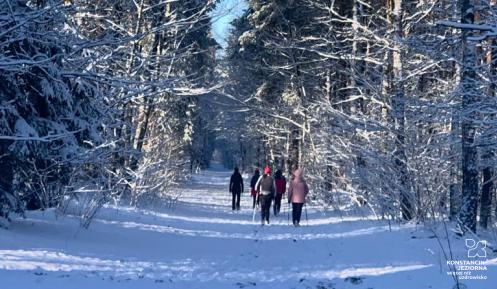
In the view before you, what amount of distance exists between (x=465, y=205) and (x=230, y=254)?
14.8 ft

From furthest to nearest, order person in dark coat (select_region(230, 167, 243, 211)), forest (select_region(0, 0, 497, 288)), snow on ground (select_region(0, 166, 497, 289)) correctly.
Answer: person in dark coat (select_region(230, 167, 243, 211)) → forest (select_region(0, 0, 497, 288)) → snow on ground (select_region(0, 166, 497, 289))

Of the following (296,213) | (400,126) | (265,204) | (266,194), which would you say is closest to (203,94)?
(266,194)

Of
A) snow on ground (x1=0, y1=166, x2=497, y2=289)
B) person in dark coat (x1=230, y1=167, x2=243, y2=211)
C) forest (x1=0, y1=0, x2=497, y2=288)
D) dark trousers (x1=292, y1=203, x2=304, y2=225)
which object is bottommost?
snow on ground (x1=0, y1=166, x2=497, y2=289)

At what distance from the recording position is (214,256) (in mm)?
10906

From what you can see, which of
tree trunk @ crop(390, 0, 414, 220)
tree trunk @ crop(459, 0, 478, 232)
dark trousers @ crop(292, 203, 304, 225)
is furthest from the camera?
dark trousers @ crop(292, 203, 304, 225)

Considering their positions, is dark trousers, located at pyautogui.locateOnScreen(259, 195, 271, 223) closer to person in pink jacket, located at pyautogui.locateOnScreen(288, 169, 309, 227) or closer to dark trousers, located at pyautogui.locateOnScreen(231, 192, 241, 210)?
person in pink jacket, located at pyautogui.locateOnScreen(288, 169, 309, 227)

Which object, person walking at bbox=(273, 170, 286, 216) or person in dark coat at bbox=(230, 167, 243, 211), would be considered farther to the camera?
person in dark coat at bbox=(230, 167, 243, 211)

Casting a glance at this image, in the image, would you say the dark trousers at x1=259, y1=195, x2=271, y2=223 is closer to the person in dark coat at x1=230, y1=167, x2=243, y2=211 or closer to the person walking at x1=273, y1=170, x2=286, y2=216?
the person walking at x1=273, y1=170, x2=286, y2=216

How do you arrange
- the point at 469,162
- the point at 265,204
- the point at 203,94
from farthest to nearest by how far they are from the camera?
the point at 265,204
the point at 203,94
the point at 469,162

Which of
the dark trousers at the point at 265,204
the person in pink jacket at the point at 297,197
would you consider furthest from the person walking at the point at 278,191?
the person in pink jacket at the point at 297,197

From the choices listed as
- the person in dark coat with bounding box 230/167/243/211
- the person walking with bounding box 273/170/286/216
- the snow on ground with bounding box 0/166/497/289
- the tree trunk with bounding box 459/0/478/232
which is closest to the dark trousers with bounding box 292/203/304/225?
the snow on ground with bounding box 0/166/497/289

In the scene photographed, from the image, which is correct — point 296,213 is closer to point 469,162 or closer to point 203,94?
point 203,94

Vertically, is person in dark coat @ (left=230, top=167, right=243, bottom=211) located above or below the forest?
below

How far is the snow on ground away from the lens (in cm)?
807
